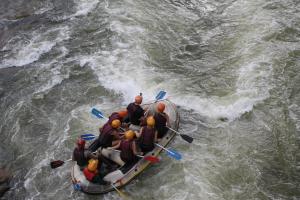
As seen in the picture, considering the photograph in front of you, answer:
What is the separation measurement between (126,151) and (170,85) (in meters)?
3.57

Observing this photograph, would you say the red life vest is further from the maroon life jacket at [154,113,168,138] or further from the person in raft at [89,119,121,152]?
the maroon life jacket at [154,113,168,138]

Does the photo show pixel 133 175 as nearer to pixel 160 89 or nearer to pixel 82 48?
pixel 160 89

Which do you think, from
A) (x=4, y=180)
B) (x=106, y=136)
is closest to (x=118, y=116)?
(x=106, y=136)

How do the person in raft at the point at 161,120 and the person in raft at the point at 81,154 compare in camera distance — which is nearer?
the person in raft at the point at 81,154

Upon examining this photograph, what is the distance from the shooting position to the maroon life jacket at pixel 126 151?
27.7 feet

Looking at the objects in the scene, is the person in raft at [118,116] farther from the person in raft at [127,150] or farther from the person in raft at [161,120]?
the person in raft at [161,120]

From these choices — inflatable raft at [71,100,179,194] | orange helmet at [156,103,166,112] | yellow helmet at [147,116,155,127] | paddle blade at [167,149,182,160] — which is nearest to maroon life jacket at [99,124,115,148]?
inflatable raft at [71,100,179,194]

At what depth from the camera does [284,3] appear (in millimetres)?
13922

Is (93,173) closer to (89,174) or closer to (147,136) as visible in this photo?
(89,174)

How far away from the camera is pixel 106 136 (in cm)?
Result: 893

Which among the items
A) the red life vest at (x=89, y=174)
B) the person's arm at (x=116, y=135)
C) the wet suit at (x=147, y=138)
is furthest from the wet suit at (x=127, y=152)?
the red life vest at (x=89, y=174)

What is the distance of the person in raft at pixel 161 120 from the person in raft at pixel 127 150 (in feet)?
2.38

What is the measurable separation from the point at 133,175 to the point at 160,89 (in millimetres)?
3448

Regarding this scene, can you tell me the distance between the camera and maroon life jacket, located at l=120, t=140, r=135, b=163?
8.45 m
